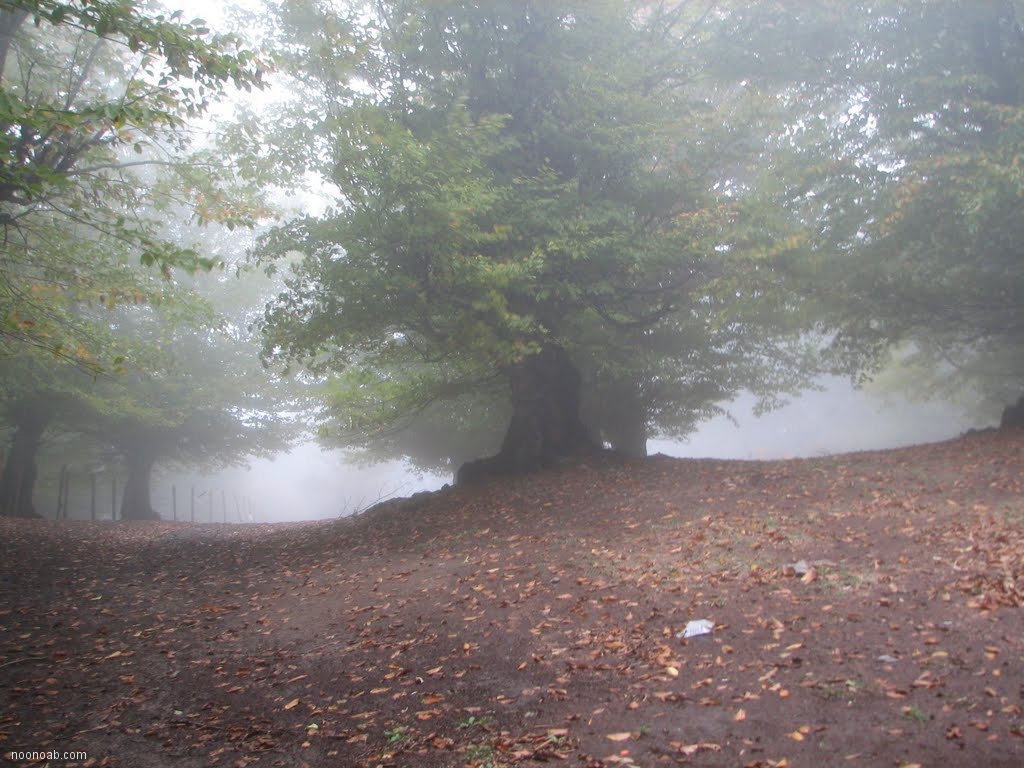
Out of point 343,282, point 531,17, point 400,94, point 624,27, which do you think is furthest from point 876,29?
point 343,282

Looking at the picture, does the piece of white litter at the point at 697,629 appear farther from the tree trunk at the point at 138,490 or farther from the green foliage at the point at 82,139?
the tree trunk at the point at 138,490

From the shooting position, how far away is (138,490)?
25000 mm

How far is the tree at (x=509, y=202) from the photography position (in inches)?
399

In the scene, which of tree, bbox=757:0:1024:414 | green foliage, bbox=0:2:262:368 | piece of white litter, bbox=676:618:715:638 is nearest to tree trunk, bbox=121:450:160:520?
green foliage, bbox=0:2:262:368

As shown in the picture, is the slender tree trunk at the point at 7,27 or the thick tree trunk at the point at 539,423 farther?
the thick tree trunk at the point at 539,423

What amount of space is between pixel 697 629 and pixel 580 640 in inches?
34.8

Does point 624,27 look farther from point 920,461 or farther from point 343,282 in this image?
point 920,461

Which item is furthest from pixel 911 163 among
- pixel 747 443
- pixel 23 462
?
pixel 747 443

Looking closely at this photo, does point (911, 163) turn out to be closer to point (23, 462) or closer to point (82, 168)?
point (82, 168)

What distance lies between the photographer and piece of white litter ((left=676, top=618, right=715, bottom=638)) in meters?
5.36

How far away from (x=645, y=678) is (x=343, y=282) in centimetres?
734

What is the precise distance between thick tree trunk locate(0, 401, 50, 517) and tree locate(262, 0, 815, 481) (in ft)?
38.0

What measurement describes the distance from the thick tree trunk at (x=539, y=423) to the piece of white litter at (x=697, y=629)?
797cm

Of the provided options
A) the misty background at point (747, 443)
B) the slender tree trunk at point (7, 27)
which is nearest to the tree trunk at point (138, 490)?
the misty background at point (747, 443)
